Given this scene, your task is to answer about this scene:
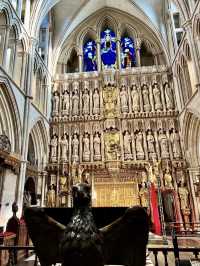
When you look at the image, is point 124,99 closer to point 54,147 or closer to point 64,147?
point 64,147

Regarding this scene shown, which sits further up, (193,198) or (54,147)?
(54,147)

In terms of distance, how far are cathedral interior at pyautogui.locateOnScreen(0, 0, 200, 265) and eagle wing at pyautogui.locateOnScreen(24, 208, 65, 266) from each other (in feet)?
23.6

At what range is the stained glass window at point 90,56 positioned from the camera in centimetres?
1820

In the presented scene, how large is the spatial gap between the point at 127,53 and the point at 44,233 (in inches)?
695

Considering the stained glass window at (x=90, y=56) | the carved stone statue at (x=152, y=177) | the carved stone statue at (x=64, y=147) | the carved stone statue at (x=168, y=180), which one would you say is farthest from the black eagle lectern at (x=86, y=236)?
the stained glass window at (x=90, y=56)

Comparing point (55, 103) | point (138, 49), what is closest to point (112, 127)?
point (55, 103)

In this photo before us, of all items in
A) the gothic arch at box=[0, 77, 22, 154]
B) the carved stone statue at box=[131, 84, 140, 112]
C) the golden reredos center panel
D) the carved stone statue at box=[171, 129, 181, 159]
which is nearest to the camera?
the gothic arch at box=[0, 77, 22, 154]

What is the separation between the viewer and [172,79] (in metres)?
15.8

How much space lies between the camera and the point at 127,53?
59.0 feet

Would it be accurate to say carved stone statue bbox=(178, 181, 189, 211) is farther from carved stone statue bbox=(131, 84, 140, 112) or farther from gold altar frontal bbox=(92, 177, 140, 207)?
carved stone statue bbox=(131, 84, 140, 112)

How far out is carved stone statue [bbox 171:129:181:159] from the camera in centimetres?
1376

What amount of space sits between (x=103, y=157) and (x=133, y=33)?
11.2m

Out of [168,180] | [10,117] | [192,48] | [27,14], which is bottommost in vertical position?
[168,180]

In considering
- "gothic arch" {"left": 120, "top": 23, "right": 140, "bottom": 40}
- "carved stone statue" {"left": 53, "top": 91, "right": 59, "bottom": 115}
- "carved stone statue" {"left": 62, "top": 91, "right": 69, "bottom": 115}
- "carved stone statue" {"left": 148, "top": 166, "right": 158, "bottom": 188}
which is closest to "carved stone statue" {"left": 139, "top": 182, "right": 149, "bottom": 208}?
"carved stone statue" {"left": 148, "top": 166, "right": 158, "bottom": 188}
